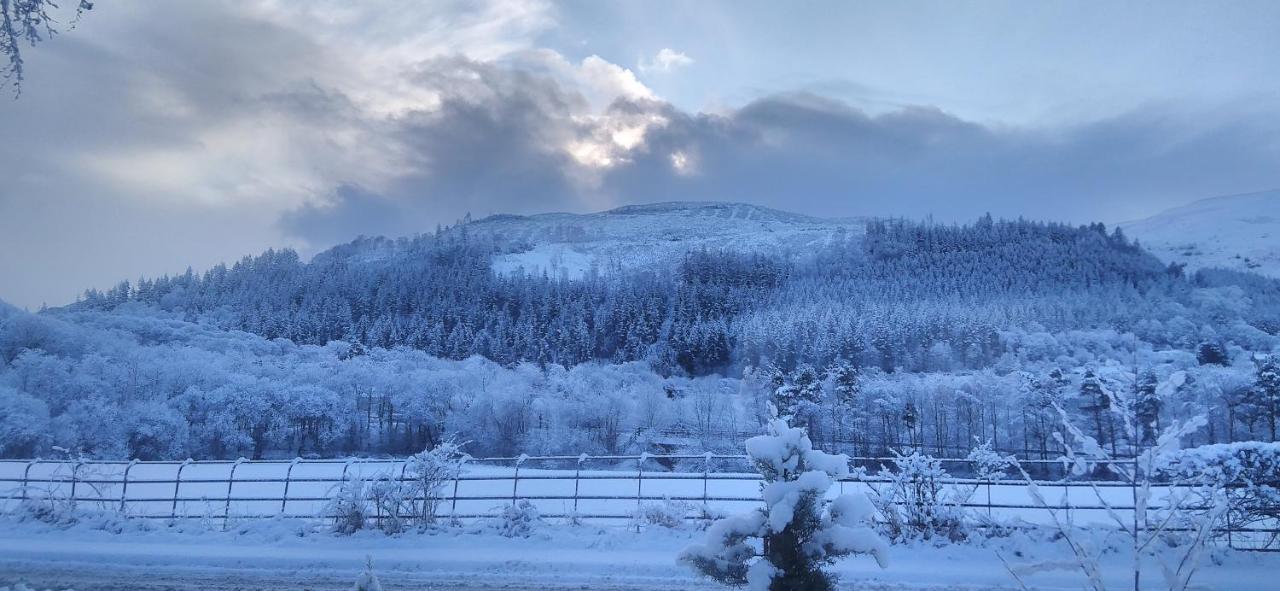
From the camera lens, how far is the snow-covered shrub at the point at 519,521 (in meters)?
14.3

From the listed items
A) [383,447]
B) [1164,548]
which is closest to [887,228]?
→ [383,447]

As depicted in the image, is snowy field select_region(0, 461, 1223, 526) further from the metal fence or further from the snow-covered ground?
the snow-covered ground

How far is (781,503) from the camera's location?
16.7ft

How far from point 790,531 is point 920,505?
30.8 feet

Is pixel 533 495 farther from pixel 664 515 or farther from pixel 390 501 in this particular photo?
pixel 664 515

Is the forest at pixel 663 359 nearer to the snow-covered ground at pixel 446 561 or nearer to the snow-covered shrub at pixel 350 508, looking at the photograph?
the snow-covered ground at pixel 446 561

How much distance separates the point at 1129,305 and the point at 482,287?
3830 inches

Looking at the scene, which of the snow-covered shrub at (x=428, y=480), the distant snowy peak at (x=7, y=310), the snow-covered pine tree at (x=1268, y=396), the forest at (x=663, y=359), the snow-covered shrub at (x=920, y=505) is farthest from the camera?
the distant snowy peak at (x=7, y=310)

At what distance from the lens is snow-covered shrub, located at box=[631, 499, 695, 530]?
14.5 m

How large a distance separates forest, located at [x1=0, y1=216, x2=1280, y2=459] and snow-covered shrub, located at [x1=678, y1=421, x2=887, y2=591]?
6.56ft

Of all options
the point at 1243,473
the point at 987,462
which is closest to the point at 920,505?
the point at 987,462

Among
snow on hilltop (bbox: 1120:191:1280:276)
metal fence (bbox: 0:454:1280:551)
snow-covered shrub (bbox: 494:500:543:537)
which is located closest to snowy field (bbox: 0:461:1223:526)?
metal fence (bbox: 0:454:1280:551)

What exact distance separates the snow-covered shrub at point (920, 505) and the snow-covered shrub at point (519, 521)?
620 centimetres

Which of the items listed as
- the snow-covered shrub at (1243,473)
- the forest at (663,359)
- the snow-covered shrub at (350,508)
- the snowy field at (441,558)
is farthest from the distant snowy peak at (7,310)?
the snow-covered shrub at (1243,473)
